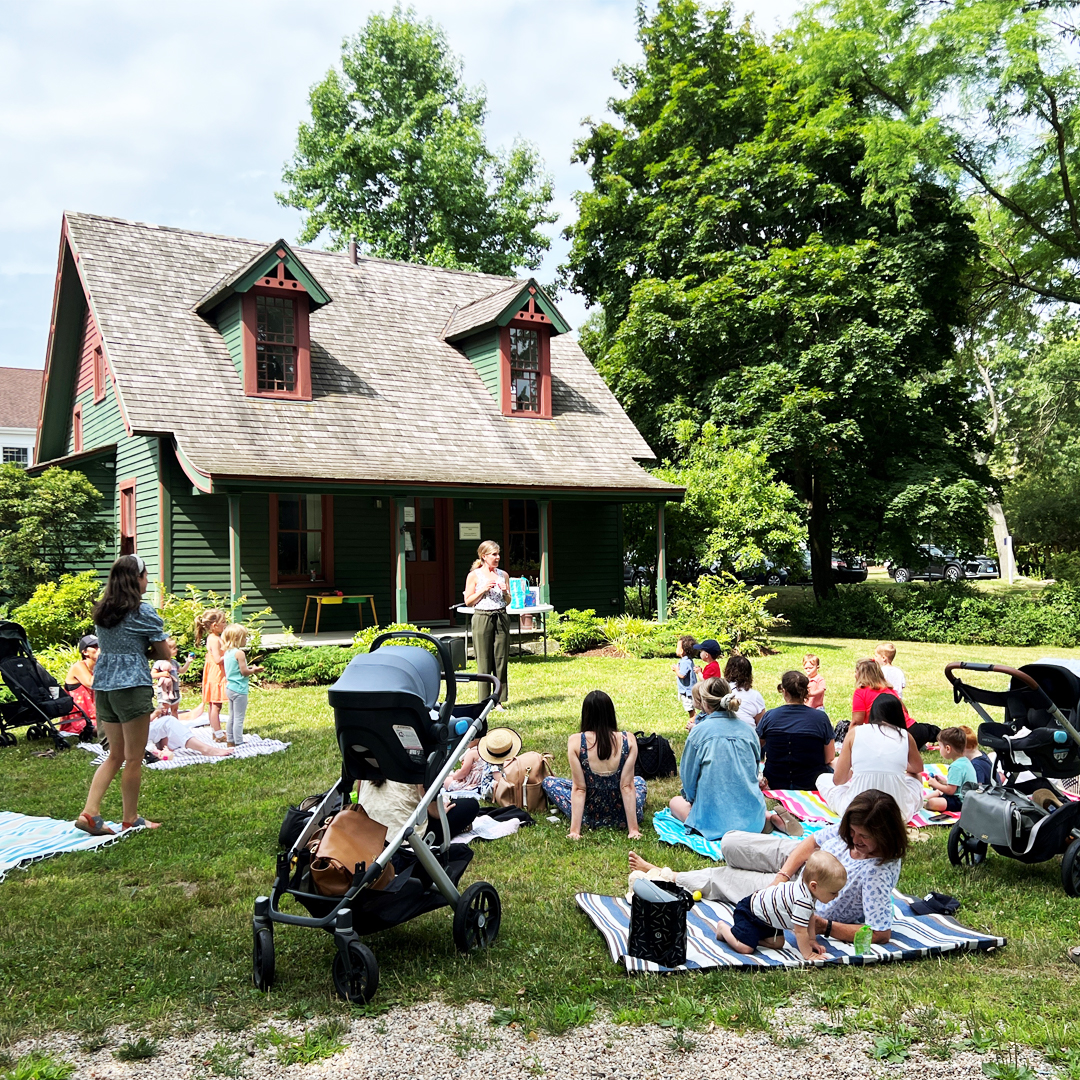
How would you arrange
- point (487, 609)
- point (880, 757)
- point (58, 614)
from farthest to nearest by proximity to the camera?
1. point (58, 614)
2. point (487, 609)
3. point (880, 757)

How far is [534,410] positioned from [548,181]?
60.3 ft

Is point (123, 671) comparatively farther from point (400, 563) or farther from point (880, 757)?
point (400, 563)

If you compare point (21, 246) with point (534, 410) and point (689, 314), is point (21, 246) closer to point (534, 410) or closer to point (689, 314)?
point (534, 410)

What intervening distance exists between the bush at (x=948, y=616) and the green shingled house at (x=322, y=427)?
5384 millimetres

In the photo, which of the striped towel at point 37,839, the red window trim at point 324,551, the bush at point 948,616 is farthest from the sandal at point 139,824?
the bush at point 948,616

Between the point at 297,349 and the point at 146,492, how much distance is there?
3.65 meters

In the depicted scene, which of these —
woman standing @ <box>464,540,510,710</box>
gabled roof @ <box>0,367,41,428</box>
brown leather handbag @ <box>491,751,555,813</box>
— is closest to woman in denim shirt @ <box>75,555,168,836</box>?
brown leather handbag @ <box>491,751,555,813</box>

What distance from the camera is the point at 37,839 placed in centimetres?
614

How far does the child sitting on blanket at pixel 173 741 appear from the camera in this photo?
880cm

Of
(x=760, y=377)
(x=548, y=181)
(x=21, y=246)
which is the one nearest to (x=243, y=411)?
(x=21, y=246)

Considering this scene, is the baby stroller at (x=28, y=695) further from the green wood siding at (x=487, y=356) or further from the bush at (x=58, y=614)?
the green wood siding at (x=487, y=356)

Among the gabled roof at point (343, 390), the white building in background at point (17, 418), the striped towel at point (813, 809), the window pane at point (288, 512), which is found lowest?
the striped towel at point (813, 809)

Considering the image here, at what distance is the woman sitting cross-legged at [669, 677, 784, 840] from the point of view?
19.9 feet

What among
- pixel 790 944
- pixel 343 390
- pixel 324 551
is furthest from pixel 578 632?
pixel 790 944
